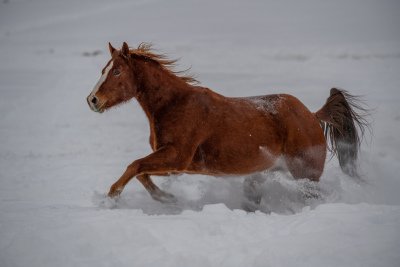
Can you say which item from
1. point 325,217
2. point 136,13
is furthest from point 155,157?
point 136,13

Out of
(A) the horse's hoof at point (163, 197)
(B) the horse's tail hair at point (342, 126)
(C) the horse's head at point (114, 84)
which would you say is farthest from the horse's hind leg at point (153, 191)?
(B) the horse's tail hair at point (342, 126)

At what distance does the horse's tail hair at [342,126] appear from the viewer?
566 centimetres

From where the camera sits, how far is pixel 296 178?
5223 mm

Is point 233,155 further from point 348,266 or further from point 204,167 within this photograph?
point 348,266

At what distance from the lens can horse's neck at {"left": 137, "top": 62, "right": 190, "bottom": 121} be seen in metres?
4.75

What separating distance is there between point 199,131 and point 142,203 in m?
1.15

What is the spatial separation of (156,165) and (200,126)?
67 cm

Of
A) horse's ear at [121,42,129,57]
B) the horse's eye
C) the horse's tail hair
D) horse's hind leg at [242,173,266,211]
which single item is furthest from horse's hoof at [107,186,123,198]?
the horse's tail hair

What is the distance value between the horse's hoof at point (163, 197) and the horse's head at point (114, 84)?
3.70 ft

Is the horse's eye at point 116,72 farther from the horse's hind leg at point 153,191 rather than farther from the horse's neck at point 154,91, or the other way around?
the horse's hind leg at point 153,191

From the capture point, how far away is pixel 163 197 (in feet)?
16.1

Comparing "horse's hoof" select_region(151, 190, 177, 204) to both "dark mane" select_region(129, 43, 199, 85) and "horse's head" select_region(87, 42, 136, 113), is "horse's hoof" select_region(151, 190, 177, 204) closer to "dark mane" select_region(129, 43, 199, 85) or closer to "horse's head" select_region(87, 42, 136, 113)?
"horse's head" select_region(87, 42, 136, 113)

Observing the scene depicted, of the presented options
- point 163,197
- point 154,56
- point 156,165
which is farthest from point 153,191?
point 154,56

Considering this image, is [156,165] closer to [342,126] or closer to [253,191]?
[253,191]
